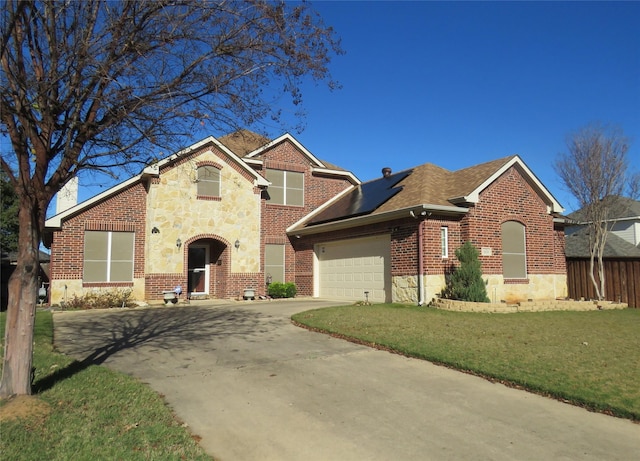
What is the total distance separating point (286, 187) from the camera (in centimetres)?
2195

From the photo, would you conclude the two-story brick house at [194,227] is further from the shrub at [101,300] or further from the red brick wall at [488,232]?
the red brick wall at [488,232]

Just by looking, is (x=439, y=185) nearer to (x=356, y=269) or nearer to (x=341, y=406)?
(x=356, y=269)

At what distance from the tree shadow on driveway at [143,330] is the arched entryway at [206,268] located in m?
4.30

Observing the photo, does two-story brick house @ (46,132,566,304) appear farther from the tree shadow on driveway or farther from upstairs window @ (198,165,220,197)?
the tree shadow on driveway

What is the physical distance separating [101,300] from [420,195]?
1184 centimetres

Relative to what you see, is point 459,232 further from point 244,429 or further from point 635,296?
point 244,429

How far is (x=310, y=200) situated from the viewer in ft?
73.8

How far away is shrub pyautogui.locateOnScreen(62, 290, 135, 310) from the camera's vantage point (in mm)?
16094

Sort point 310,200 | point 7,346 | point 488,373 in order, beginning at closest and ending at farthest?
point 7,346
point 488,373
point 310,200

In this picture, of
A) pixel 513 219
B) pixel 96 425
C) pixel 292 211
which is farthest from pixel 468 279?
pixel 96 425

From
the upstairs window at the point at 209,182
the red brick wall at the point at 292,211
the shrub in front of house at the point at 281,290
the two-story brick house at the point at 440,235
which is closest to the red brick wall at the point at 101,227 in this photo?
the upstairs window at the point at 209,182

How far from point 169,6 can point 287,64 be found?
170 cm

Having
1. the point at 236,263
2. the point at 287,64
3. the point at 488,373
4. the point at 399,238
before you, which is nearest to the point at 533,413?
the point at 488,373

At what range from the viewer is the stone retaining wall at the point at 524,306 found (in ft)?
43.1
